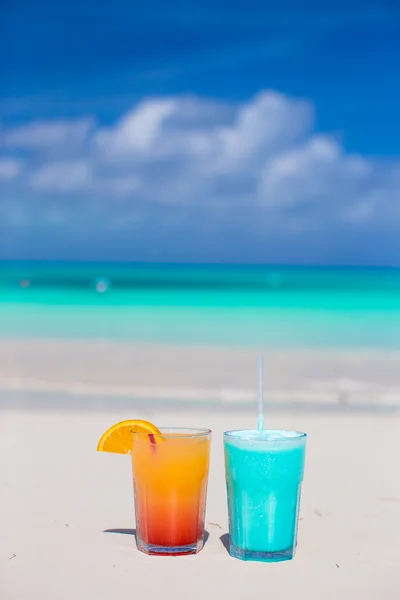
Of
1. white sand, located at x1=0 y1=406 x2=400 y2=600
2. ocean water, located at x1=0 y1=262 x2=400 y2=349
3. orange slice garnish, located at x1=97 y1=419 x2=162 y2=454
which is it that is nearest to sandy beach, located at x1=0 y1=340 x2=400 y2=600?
white sand, located at x1=0 y1=406 x2=400 y2=600

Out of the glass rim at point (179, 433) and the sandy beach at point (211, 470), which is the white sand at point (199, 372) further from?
the glass rim at point (179, 433)

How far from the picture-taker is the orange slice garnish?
6.75 feet

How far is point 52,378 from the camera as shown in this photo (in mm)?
5449

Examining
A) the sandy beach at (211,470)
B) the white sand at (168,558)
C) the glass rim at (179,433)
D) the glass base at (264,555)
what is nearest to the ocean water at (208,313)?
the sandy beach at (211,470)

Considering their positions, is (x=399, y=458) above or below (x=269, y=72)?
below

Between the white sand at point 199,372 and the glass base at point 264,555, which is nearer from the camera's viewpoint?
the glass base at point 264,555

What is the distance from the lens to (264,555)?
6.57 feet

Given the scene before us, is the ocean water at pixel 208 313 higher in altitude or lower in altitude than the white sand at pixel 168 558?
higher

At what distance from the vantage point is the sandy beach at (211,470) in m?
1.93

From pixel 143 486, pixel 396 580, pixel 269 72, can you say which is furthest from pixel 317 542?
pixel 269 72

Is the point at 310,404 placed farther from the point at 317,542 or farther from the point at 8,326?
the point at 8,326

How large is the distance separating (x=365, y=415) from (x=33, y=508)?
222 cm

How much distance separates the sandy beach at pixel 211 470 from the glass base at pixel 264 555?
0.07ft

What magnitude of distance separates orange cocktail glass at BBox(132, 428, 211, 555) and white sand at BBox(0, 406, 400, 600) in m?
0.05
